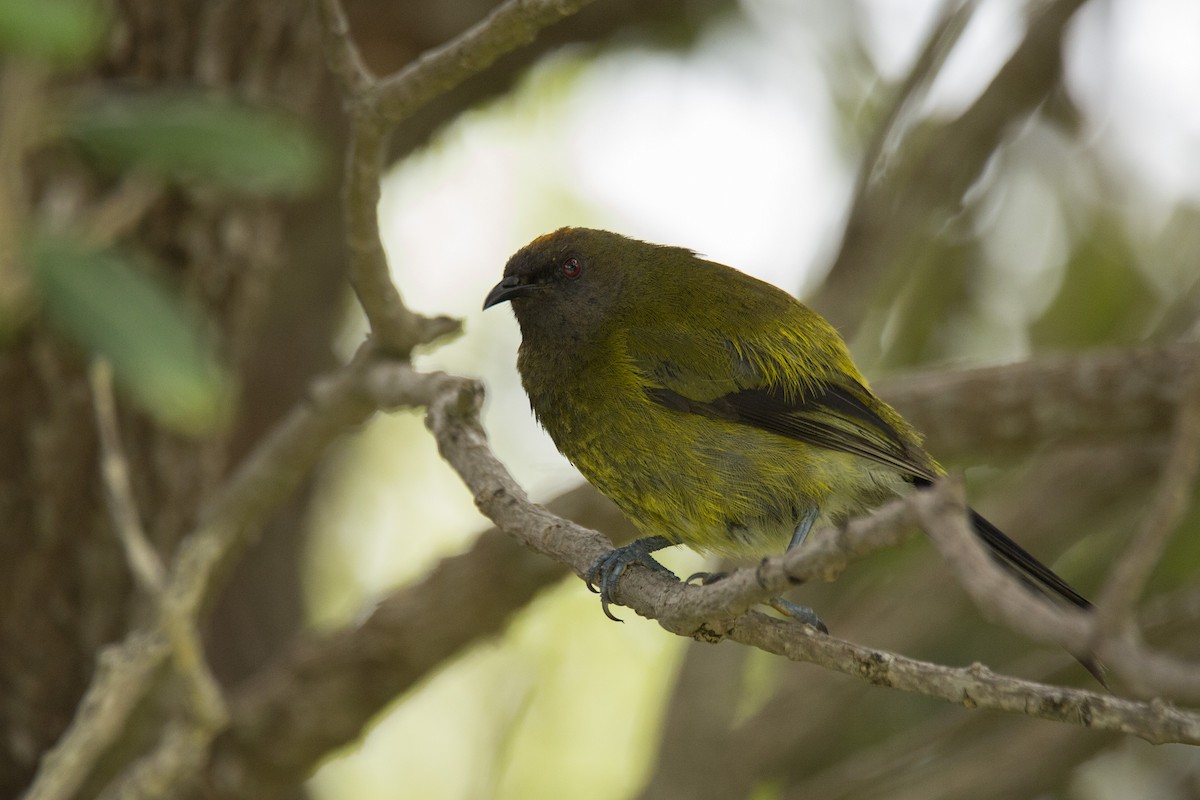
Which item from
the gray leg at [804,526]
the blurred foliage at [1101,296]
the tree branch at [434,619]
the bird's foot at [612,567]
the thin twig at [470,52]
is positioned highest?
the thin twig at [470,52]

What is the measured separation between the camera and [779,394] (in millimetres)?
3395

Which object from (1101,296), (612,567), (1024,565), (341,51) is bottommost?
(1101,296)

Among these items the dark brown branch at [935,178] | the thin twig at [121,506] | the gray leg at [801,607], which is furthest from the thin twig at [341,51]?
the dark brown branch at [935,178]

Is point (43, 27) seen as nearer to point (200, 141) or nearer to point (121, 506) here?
point (200, 141)

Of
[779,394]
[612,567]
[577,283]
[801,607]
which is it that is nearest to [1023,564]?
[801,607]

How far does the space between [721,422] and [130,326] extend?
5.01 feet

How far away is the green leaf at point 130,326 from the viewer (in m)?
2.59

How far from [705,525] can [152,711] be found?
2193mm

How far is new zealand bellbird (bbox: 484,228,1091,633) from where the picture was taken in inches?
130

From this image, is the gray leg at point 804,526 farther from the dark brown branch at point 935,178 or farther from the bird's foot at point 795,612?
the dark brown branch at point 935,178

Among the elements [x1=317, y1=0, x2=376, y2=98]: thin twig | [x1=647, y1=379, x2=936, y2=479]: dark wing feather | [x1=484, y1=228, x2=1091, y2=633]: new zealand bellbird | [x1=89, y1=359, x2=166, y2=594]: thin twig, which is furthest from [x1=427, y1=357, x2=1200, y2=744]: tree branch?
[x1=89, y1=359, x2=166, y2=594]: thin twig

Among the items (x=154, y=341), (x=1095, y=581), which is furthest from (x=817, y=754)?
(x=154, y=341)

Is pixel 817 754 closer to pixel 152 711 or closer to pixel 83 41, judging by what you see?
pixel 152 711

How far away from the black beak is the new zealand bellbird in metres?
0.18
